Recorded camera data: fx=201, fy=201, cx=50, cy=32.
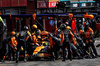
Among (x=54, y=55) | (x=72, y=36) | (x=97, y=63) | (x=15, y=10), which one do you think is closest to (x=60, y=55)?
(x=54, y=55)

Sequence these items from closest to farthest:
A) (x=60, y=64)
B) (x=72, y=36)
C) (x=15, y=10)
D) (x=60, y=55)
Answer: (x=60, y=64), (x=72, y=36), (x=60, y=55), (x=15, y=10)

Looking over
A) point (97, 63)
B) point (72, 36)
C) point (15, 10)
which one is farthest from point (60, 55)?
point (15, 10)

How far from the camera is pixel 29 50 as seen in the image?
10.1 metres

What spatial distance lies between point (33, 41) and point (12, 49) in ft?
3.68

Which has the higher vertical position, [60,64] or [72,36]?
[72,36]

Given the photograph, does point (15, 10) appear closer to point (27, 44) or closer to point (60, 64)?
point (27, 44)

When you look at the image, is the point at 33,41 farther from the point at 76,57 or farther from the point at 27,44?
the point at 76,57

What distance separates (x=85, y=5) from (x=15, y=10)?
9.90 meters

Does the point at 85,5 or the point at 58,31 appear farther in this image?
the point at 85,5

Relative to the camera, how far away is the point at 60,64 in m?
8.74

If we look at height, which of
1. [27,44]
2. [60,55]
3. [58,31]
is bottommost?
[60,55]

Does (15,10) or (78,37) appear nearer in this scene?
(78,37)

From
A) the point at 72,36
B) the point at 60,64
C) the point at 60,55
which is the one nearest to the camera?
the point at 60,64

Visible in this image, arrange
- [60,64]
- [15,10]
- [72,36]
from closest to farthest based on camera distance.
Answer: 1. [60,64]
2. [72,36]
3. [15,10]
